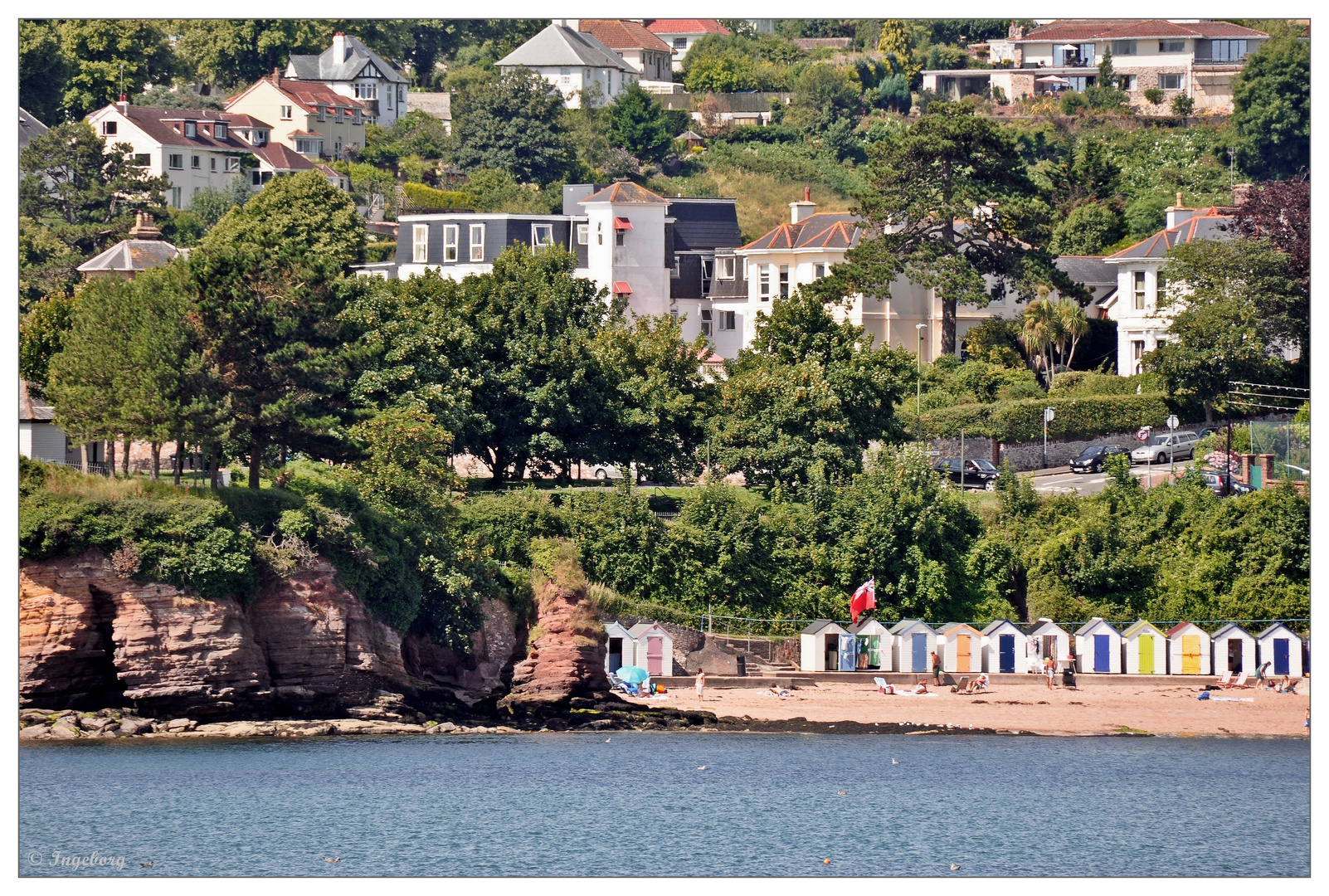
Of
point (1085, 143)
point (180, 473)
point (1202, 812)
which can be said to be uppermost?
point (1085, 143)

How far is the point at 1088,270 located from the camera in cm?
7588

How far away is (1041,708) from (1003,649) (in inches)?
101

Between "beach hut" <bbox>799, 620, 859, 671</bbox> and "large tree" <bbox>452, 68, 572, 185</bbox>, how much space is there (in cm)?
4952

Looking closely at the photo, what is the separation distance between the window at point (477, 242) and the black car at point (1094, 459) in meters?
24.7

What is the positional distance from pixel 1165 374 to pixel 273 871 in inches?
1444

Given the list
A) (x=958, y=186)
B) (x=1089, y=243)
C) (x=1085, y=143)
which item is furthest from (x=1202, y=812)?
(x=1085, y=143)

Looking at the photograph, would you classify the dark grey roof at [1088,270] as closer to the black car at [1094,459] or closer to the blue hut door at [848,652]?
the black car at [1094,459]

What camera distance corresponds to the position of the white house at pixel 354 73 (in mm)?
107250

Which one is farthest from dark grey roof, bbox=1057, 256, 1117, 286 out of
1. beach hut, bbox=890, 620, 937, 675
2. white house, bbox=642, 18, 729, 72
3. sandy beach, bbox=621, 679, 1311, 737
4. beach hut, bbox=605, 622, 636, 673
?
white house, bbox=642, 18, 729, 72

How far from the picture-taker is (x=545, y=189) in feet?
319

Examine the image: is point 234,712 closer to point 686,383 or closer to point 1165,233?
point 686,383

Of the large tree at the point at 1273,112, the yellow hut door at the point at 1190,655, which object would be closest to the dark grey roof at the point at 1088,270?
the large tree at the point at 1273,112

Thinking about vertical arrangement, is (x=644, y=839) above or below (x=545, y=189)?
below

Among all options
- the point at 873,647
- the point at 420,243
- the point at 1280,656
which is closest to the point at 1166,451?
the point at 1280,656
